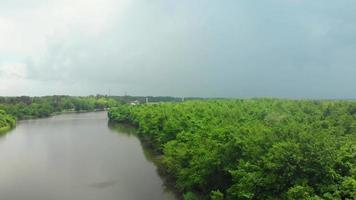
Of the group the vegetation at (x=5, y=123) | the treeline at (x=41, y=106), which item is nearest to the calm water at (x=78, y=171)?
the vegetation at (x=5, y=123)

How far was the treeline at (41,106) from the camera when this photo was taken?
99.4m

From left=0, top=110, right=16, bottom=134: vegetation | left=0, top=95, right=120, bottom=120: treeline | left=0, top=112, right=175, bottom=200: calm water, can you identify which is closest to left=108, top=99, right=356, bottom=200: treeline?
left=0, top=112, right=175, bottom=200: calm water

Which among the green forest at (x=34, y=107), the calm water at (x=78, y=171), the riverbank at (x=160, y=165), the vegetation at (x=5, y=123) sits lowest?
the calm water at (x=78, y=171)

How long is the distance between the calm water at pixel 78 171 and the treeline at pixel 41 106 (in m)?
47.8

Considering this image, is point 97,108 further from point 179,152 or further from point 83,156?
point 179,152

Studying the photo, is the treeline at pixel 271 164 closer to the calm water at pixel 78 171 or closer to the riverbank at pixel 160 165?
the riverbank at pixel 160 165

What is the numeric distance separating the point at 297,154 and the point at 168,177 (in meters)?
17.2

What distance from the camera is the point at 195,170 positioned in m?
21.7

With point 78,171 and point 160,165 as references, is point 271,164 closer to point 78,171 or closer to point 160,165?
point 160,165

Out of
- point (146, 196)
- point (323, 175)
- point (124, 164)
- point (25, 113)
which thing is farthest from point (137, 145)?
point (25, 113)

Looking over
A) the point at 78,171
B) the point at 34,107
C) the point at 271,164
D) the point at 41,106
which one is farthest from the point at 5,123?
the point at 271,164

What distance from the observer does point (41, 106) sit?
11388cm

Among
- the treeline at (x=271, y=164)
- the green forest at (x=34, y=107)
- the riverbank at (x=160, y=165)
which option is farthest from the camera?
the green forest at (x=34, y=107)

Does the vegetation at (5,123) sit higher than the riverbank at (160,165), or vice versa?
the vegetation at (5,123)
